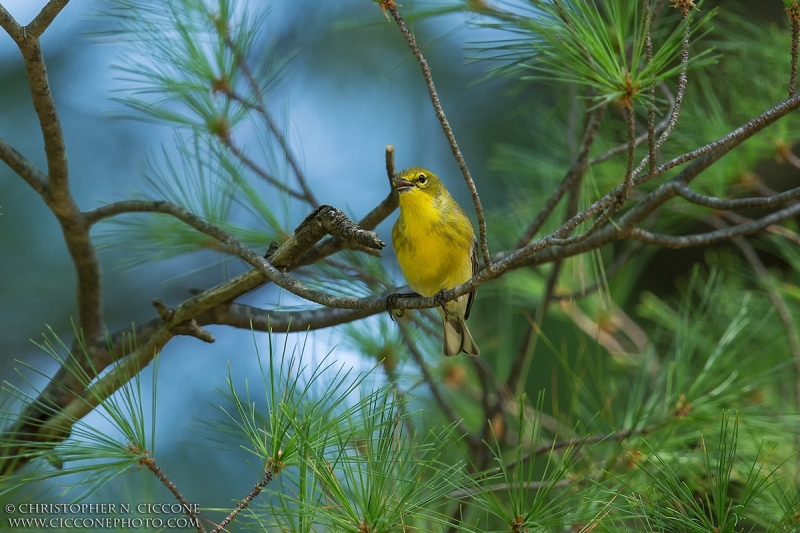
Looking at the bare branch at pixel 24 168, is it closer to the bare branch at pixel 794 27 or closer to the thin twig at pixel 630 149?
the thin twig at pixel 630 149

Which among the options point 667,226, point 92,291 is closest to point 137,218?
point 92,291

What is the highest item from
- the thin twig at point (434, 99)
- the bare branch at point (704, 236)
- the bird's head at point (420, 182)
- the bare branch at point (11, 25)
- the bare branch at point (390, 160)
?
the bare branch at point (11, 25)

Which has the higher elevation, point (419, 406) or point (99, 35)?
point (99, 35)

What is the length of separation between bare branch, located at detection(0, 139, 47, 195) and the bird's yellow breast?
0.93m

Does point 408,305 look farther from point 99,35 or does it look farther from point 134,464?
point 99,35

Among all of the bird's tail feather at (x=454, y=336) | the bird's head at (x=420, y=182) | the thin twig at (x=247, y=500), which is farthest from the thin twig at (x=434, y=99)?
the bird's tail feather at (x=454, y=336)

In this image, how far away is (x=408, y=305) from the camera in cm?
160

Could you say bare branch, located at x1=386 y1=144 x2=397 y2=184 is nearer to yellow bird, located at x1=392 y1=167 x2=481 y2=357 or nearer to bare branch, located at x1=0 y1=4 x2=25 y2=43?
yellow bird, located at x1=392 y1=167 x2=481 y2=357

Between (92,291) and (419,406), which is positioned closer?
(92,291)

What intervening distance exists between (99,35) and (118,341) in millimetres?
852

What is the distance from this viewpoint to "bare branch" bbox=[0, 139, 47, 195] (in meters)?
1.69

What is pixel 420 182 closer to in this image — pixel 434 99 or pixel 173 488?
pixel 434 99

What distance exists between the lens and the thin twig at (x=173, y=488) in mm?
1186

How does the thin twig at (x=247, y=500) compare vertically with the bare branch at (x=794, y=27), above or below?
below
